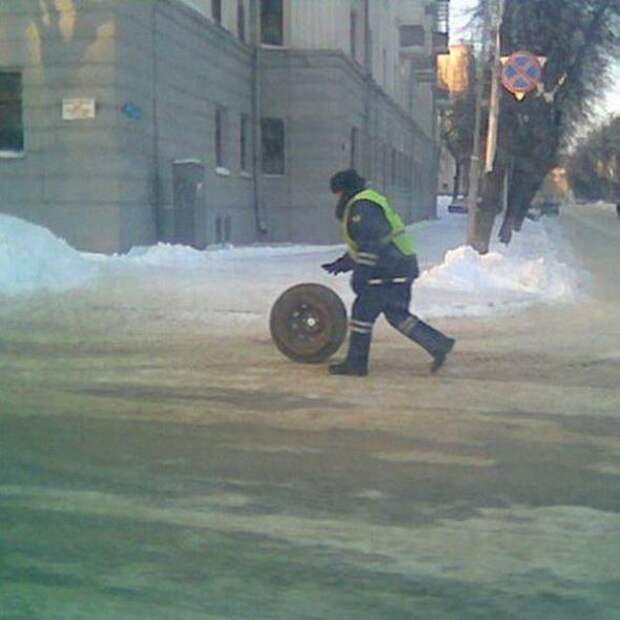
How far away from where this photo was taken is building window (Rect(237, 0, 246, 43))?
25656mm

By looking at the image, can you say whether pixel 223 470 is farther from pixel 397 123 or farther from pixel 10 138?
pixel 397 123

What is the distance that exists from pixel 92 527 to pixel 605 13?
24.8 metres

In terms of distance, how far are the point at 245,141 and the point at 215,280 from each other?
11.9 metres

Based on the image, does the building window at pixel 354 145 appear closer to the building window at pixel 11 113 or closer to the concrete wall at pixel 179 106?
the concrete wall at pixel 179 106

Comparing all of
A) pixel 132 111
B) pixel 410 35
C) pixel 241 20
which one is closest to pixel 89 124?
pixel 132 111

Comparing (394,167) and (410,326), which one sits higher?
(394,167)

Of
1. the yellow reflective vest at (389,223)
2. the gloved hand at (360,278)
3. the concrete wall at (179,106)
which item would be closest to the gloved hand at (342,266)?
the yellow reflective vest at (389,223)

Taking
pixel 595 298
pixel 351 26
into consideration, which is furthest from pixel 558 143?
pixel 595 298

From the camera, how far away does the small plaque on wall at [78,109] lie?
1794 centimetres

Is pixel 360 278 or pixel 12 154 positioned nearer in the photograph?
pixel 360 278

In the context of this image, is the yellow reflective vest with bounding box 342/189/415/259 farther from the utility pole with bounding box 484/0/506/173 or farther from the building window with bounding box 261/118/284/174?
the building window with bounding box 261/118/284/174

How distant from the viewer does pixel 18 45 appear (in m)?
18.2

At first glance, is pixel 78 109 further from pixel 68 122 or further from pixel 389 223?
pixel 389 223

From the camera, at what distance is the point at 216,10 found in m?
24.1
